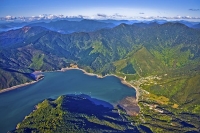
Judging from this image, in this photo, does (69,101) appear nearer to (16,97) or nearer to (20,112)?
(20,112)

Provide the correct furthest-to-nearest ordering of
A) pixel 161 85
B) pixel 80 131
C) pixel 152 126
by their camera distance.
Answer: pixel 161 85 → pixel 152 126 → pixel 80 131

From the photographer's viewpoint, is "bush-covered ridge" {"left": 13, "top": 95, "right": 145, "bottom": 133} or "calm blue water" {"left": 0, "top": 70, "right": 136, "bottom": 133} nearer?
"bush-covered ridge" {"left": 13, "top": 95, "right": 145, "bottom": 133}

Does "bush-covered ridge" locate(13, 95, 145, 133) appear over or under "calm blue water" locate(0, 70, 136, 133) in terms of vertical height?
over

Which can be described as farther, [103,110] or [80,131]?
[103,110]

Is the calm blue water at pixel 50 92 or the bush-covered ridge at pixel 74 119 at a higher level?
the bush-covered ridge at pixel 74 119

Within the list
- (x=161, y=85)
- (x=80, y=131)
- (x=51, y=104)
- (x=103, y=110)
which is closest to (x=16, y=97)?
(x=51, y=104)

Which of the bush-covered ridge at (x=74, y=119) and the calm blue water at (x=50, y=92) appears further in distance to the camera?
the calm blue water at (x=50, y=92)

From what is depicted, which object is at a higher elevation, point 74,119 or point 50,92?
point 74,119

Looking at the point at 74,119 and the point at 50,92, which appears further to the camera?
the point at 50,92
